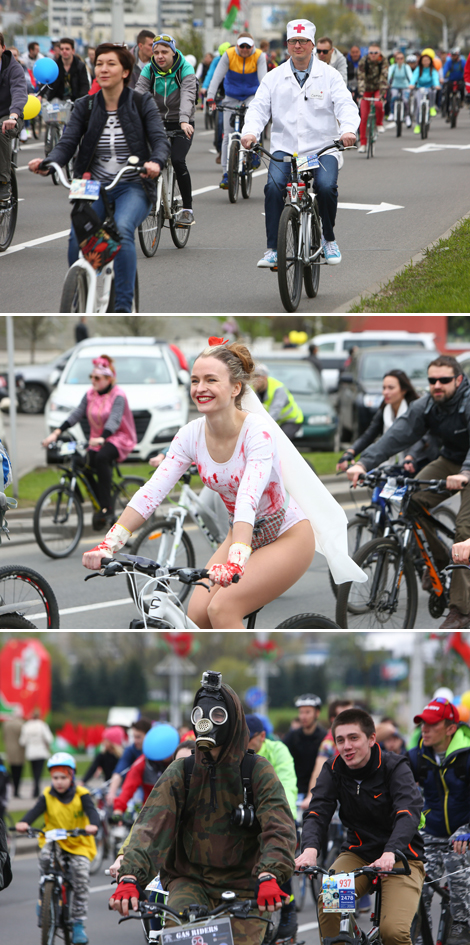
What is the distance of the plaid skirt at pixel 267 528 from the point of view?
5258mm

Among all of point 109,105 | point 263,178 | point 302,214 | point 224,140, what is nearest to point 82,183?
point 109,105

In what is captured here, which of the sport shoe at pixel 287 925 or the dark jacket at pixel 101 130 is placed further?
the dark jacket at pixel 101 130

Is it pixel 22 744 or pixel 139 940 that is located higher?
pixel 139 940

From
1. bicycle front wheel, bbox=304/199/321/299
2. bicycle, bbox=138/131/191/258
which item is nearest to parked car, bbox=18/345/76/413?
bicycle, bbox=138/131/191/258

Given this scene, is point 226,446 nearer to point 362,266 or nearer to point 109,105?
point 109,105

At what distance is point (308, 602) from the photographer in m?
9.48

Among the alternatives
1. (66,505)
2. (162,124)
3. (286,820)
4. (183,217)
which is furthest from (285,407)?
(286,820)

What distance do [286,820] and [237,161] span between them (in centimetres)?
1298

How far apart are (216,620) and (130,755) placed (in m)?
4.25

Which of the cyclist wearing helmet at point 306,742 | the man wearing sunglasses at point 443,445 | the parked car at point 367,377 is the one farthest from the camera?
the parked car at point 367,377

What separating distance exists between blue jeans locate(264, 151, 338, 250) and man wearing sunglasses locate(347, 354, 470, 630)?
2.52 meters

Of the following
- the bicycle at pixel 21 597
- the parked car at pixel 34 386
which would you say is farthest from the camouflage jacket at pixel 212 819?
the parked car at pixel 34 386

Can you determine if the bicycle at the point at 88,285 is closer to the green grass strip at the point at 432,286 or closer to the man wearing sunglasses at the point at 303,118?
the man wearing sunglasses at the point at 303,118

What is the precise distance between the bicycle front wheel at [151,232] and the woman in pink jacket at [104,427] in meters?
1.70
